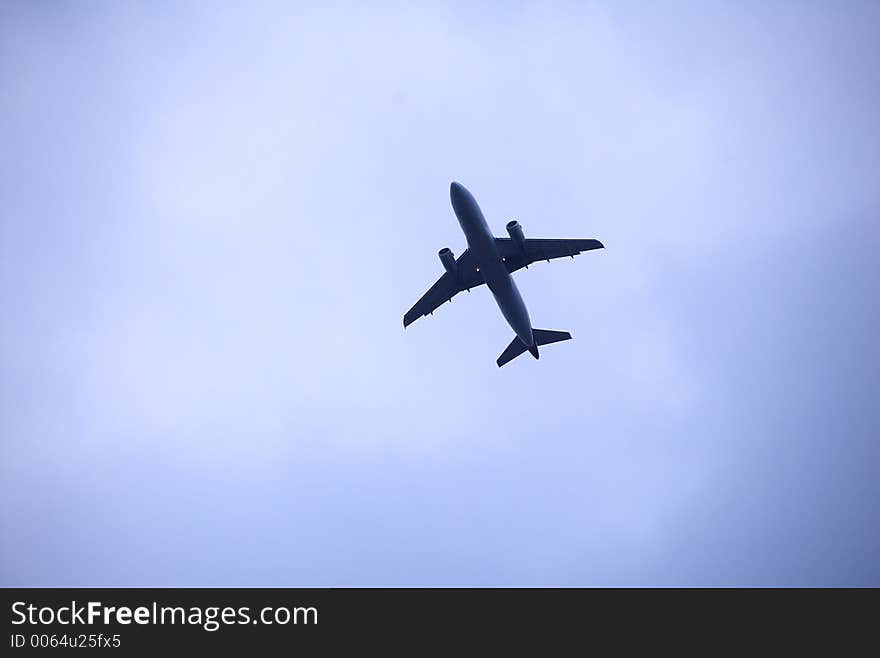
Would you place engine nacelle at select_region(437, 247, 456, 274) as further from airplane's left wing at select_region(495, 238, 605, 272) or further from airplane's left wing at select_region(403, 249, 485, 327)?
airplane's left wing at select_region(495, 238, 605, 272)

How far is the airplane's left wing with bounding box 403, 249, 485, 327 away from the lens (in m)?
55.6

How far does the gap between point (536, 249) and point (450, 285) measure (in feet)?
26.2

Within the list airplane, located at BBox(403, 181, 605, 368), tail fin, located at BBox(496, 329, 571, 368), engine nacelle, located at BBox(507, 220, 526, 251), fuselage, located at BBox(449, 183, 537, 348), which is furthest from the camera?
tail fin, located at BBox(496, 329, 571, 368)

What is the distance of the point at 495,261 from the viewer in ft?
167

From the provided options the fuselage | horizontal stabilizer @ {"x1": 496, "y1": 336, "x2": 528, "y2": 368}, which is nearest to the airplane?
the fuselage

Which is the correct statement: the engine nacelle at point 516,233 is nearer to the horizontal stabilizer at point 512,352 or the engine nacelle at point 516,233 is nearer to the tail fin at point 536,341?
the tail fin at point 536,341

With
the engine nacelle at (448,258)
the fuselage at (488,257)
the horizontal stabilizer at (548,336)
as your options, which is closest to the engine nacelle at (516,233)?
the fuselage at (488,257)

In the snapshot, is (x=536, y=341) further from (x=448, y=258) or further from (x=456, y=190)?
(x=456, y=190)

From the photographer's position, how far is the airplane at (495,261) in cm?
4888

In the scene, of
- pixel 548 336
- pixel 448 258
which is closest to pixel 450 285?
pixel 448 258
